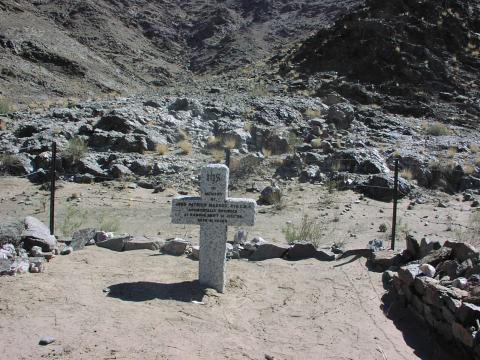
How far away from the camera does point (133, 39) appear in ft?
188

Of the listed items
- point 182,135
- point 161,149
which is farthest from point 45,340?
point 182,135

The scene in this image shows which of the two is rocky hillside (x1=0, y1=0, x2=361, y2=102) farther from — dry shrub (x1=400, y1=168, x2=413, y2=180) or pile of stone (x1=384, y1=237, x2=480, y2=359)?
pile of stone (x1=384, y1=237, x2=480, y2=359)

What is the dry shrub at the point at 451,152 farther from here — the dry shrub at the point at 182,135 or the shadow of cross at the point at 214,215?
the shadow of cross at the point at 214,215

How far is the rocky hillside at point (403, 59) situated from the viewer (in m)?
27.1

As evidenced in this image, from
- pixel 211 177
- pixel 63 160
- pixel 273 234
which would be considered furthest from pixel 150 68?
pixel 211 177

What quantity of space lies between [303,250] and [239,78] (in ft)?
72.1

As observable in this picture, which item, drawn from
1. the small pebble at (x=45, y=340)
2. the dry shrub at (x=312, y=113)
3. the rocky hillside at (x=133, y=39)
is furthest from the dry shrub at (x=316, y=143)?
the rocky hillside at (x=133, y=39)

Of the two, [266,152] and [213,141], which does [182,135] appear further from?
[266,152]

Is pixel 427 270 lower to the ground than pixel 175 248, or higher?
higher

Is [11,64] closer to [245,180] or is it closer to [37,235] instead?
[245,180]

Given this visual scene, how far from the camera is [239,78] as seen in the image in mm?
29797

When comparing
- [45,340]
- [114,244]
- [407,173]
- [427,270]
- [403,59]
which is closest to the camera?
[45,340]

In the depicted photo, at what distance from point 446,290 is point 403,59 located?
25.6 metres

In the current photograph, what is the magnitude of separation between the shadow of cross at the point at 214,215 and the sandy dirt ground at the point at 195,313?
0.26 m
